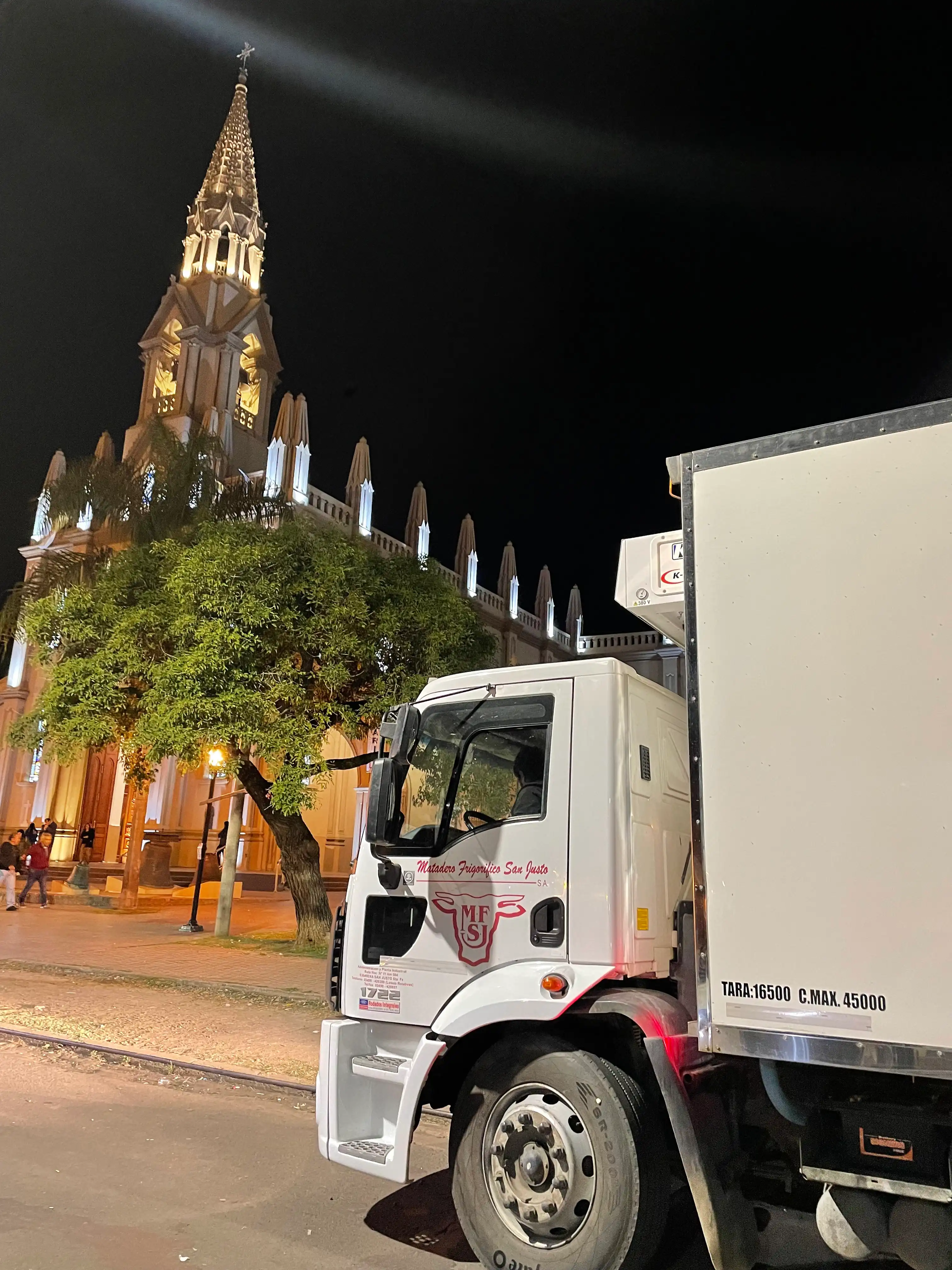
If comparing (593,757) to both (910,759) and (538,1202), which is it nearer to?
(910,759)

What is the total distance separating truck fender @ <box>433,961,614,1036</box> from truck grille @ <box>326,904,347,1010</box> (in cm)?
70

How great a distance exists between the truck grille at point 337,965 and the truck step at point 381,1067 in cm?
32

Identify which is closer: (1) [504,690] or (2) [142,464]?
(1) [504,690]

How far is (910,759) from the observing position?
10.9 ft

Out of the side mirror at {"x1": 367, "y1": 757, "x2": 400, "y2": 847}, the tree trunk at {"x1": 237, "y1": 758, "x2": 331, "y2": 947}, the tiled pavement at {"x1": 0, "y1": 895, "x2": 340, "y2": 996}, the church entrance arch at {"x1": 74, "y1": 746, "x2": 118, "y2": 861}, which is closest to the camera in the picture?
the side mirror at {"x1": 367, "y1": 757, "x2": 400, "y2": 847}

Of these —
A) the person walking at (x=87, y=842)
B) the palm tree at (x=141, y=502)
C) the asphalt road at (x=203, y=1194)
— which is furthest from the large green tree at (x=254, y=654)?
the person walking at (x=87, y=842)

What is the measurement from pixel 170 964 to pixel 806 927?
12216 millimetres

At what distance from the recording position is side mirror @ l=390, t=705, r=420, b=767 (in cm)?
458

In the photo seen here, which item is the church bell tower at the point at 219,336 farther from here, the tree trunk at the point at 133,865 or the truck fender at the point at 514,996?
the truck fender at the point at 514,996

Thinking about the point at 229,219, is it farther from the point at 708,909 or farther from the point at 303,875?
the point at 708,909

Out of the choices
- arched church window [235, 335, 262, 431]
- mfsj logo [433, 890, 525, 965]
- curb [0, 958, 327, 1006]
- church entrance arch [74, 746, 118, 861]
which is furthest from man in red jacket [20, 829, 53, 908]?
arched church window [235, 335, 262, 431]

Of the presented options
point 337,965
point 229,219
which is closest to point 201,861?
point 337,965

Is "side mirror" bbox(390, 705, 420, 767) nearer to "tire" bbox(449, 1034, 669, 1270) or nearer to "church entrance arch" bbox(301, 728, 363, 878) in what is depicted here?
"tire" bbox(449, 1034, 669, 1270)

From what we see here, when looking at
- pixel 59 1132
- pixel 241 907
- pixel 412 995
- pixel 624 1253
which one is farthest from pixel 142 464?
pixel 624 1253
